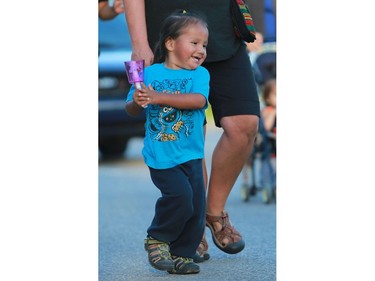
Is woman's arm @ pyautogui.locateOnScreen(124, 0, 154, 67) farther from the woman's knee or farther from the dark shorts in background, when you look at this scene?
the woman's knee

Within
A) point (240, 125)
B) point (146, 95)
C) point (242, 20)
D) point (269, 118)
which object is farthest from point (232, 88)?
point (269, 118)

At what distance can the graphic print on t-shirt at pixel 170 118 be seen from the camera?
15.1 ft

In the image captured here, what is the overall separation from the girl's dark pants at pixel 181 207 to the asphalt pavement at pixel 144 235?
165mm

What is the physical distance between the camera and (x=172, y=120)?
461 centimetres

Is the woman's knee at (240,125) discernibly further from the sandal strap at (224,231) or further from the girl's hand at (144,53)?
the girl's hand at (144,53)

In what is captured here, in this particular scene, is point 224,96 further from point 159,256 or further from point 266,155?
point 266,155

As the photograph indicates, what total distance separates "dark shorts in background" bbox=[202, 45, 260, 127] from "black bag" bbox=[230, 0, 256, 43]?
181 mm

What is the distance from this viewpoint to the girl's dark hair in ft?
15.2

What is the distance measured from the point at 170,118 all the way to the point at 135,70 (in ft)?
1.49

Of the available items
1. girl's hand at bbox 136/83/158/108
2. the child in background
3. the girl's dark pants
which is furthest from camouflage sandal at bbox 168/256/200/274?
the child in background
